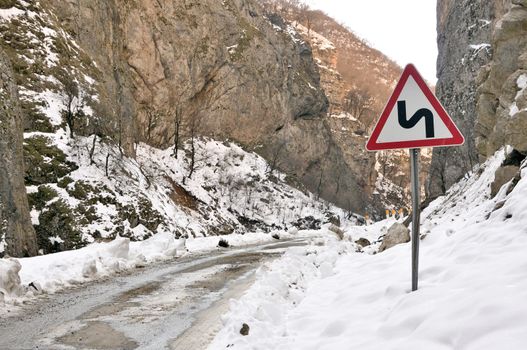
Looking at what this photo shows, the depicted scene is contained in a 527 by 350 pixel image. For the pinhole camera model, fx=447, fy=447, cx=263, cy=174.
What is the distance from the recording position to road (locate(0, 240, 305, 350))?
6.10 m

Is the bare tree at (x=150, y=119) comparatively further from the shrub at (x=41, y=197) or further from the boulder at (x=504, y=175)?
the boulder at (x=504, y=175)

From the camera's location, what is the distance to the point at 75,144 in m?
28.3

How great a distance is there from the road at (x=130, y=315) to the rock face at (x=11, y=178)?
5.76m

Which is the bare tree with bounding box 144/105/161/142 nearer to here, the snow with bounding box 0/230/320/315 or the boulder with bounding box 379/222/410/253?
the snow with bounding box 0/230/320/315

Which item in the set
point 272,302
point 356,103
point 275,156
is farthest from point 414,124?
point 356,103

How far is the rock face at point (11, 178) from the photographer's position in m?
15.2

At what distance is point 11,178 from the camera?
1581cm

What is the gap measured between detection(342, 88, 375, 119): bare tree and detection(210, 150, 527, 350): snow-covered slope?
344 feet

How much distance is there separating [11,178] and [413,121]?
49.8 ft

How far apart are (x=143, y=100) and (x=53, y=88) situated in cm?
2135

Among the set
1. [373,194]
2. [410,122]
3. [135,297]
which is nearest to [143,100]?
[135,297]

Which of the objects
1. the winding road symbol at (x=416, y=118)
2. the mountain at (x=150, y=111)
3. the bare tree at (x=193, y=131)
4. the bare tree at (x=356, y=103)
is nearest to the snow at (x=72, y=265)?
the mountain at (x=150, y=111)

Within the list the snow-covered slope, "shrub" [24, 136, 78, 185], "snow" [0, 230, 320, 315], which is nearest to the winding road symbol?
the snow-covered slope

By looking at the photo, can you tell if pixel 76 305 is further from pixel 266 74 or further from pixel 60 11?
pixel 266 74
